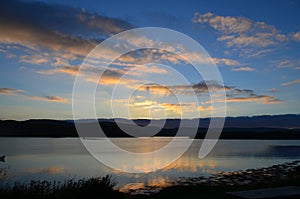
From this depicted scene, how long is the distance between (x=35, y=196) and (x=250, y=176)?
17946 millimetres

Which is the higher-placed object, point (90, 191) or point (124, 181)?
point (90, 191)

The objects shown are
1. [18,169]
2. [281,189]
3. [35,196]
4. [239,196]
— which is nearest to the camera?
[239,196]

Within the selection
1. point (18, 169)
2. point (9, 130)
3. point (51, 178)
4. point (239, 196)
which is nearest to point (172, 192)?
point (239, 196)

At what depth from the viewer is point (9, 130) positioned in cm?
17425

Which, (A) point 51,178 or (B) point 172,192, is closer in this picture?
(B) point 172,192

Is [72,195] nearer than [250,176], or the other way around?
[72,195]

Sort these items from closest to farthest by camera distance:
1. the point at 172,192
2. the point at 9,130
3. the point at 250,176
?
the point at 172,192 → the point at 250,176 → the point at 9,130

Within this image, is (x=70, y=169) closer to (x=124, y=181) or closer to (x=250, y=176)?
(x=124, y=181)

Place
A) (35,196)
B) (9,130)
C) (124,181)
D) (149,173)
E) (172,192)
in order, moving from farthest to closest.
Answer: (9,130) → (149,173) → (124,181) → (172,192) → (35,196)

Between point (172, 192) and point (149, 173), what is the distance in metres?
13.0

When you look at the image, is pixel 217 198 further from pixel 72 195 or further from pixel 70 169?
pixel 70 169

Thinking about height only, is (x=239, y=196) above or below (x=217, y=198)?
above

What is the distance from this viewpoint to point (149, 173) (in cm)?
2627

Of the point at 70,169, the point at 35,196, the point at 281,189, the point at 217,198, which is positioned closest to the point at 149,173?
the point at 70,169
